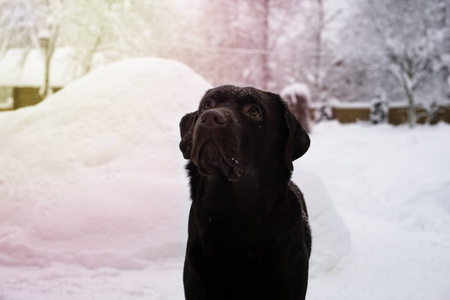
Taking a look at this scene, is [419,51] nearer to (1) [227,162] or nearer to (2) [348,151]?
(2) [348,151]

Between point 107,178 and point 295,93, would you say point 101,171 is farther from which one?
point 295,93

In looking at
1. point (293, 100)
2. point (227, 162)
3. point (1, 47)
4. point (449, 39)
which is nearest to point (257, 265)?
point (227, 162)

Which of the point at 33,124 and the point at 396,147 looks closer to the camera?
the point at 33,124

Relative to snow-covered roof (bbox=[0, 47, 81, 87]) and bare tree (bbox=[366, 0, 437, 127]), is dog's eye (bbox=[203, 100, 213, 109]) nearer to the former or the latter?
snow-covered roof (bbox=[0, 47, 81, 87])

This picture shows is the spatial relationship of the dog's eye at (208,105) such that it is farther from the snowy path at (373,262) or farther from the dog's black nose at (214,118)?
the snowy path at (373,262)

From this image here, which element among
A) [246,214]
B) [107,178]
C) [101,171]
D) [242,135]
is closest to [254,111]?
[242,135]

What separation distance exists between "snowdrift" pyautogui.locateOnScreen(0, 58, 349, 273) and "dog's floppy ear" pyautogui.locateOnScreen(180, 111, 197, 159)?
194 cm

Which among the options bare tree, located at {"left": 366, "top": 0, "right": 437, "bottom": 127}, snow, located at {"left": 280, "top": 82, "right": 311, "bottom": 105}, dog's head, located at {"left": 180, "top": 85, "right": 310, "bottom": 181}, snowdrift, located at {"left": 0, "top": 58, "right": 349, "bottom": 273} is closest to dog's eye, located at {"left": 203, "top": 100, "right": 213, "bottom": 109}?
dog's head, located at {"left": 180, "top": 85, "right": 310, "bottom": 181}

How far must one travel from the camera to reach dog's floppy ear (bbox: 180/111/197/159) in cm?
215

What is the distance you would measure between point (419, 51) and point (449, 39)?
1465 millimetres

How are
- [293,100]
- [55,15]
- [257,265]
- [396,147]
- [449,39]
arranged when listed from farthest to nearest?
[449,39] → [293,100] → [55,15] → [396,147] → [257,265]

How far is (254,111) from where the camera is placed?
83.4 inches

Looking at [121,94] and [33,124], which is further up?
[121,94]

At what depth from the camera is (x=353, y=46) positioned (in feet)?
78.6
